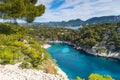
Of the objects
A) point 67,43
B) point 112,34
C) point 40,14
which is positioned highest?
point 40,14

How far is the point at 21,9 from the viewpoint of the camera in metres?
26.6

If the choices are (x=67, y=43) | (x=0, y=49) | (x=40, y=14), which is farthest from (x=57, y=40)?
(x=0, y=49)

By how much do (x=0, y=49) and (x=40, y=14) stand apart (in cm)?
911

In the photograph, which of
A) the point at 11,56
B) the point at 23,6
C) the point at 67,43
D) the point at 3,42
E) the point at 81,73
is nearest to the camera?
the point at 11,56

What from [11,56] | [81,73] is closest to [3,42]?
[11,56]

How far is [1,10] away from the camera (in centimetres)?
2719

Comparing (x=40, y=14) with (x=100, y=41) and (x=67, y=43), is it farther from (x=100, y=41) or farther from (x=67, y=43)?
(x=67, y=43)

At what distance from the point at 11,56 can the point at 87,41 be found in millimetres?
72914

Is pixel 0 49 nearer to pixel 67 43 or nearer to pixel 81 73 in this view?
pixel 81 73

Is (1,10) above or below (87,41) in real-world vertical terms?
above

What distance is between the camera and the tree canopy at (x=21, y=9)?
26234 millimetres

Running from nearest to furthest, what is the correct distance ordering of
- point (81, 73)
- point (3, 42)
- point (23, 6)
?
point (3, 42)
point (23, 6)
point (81, 73)

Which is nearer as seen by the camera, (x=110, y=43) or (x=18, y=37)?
(x=18, y=37)

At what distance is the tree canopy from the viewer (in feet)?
86.1
